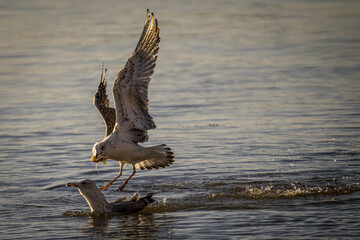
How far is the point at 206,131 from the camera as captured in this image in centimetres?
1356

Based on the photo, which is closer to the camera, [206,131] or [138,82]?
[138,82]

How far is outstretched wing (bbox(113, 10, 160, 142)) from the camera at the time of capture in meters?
9.84

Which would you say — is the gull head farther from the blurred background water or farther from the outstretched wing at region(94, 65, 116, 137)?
the outstretched wing at region(94, 65, 116, 137)

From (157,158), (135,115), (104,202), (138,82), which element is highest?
(138,82)

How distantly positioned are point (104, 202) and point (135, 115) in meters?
1.46

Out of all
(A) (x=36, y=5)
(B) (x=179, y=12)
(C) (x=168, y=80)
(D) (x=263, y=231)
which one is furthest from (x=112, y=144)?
(A) (x=36, y=5)

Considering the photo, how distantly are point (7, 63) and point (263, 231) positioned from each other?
50.7ft

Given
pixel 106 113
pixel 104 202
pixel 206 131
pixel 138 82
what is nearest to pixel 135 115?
pixel 138 82

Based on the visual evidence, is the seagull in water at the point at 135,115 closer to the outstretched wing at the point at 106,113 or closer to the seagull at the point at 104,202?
the outstretched wing at the point at 106,113

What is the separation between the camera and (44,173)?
1126 centimetres

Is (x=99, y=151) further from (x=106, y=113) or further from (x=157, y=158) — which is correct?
(x=106, y=113)

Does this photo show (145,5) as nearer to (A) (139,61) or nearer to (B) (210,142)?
(B) (210,142)

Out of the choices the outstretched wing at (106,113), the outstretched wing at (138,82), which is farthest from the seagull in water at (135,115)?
the outstretched wing at (106,113)

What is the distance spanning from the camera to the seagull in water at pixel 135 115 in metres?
9.88
